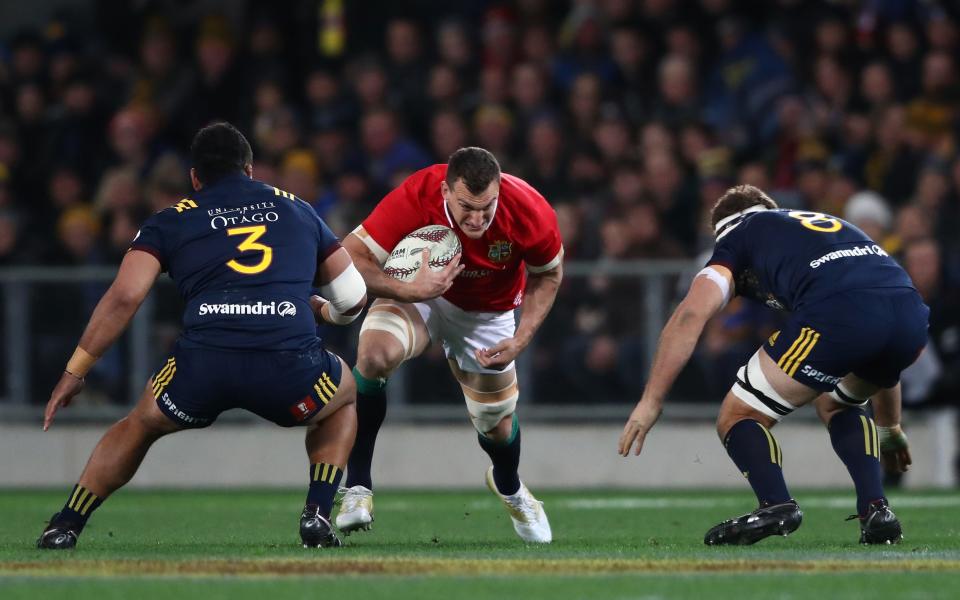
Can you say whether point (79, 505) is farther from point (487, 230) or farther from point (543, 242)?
point (543, 242)

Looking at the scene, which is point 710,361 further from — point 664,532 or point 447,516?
point 664,532

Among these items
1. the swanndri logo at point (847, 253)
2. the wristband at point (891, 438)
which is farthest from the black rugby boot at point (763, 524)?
the wristband at point (891, 438)

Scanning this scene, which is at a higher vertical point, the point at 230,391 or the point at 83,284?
the point at 230,391

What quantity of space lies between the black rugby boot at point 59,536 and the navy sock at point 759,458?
3.10 meters

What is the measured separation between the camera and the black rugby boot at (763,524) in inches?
305

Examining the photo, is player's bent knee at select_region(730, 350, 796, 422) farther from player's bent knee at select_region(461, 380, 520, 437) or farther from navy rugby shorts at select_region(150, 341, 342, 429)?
navy rugby shorts at select_region(150, 341, 342, 429)

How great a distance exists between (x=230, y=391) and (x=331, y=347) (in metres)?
6.45

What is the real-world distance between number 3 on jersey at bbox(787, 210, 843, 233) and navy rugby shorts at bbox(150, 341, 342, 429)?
97.5 inches

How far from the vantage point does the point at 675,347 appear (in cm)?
785

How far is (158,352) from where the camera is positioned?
14.5 m

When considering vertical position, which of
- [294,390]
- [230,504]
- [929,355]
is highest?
[294,390]

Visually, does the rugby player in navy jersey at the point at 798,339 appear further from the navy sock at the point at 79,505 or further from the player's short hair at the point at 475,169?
the navy sock at the point at 79,505

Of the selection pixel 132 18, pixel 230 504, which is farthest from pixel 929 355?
pixel 132 18

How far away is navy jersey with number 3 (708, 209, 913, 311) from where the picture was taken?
8.07 m
